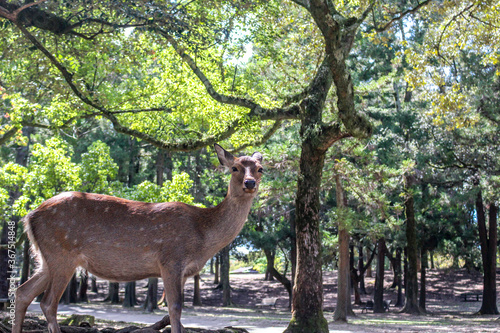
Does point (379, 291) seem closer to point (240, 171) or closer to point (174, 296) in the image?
point (240, 171)

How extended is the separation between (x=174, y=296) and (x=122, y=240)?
94 centimetres

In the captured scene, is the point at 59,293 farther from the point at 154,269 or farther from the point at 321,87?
the point at 321,87

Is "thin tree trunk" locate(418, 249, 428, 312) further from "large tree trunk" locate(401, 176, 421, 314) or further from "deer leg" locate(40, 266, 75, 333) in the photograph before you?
"deer leg" locate(40, 266, 75, 333)

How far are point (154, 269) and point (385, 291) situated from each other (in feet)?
130

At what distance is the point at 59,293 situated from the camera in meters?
5.71

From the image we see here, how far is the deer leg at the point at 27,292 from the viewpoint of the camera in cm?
572

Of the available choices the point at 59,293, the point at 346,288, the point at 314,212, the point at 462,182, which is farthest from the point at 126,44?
the point at 462,182

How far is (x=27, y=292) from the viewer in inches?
228

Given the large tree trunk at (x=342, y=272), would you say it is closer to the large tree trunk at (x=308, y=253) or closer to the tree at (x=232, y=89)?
the tree at (x=232, y=89)

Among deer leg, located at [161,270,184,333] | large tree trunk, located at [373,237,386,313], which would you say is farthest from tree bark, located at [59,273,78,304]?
deer leg, located at [161,270,184,333]

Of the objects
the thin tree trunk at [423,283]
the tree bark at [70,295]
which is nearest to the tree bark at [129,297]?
the tree bark at [70,295]

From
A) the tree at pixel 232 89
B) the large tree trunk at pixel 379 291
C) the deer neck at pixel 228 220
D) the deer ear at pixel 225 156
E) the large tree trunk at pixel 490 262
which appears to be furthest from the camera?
the large tree trunk at pixel 379 291

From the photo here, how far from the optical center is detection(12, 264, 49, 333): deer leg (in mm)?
5723

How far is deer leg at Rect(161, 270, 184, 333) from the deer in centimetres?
1
